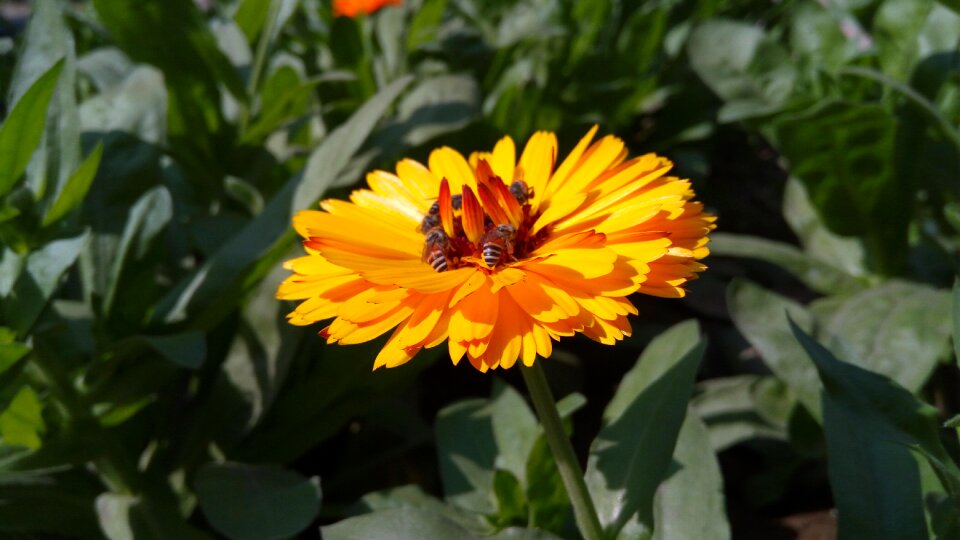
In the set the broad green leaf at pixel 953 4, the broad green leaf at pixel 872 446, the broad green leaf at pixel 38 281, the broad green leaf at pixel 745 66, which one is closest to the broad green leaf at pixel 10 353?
the broad green leaf at pixel 38 281

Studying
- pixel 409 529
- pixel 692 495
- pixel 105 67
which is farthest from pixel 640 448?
pixel 105 67

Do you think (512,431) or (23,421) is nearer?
(23,421)

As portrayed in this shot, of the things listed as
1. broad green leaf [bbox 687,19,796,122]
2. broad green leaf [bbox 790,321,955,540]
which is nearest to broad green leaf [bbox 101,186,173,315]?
broad green leaf [bbox 790,321,955,540]

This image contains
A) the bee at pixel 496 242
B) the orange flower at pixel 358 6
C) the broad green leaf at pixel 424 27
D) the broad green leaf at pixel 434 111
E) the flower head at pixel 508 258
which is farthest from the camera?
the orange flower at pixel 358 6

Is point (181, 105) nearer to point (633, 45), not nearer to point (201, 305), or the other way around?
point (201, 305)

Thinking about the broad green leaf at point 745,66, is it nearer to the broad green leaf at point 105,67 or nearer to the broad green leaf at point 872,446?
the broad green leaf at point 872,446

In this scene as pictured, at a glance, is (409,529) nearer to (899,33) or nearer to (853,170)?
(853,170)

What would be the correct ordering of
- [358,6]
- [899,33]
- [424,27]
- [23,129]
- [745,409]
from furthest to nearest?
A: [358,6], [424,27], [899,33], [745,409], [23,129]
